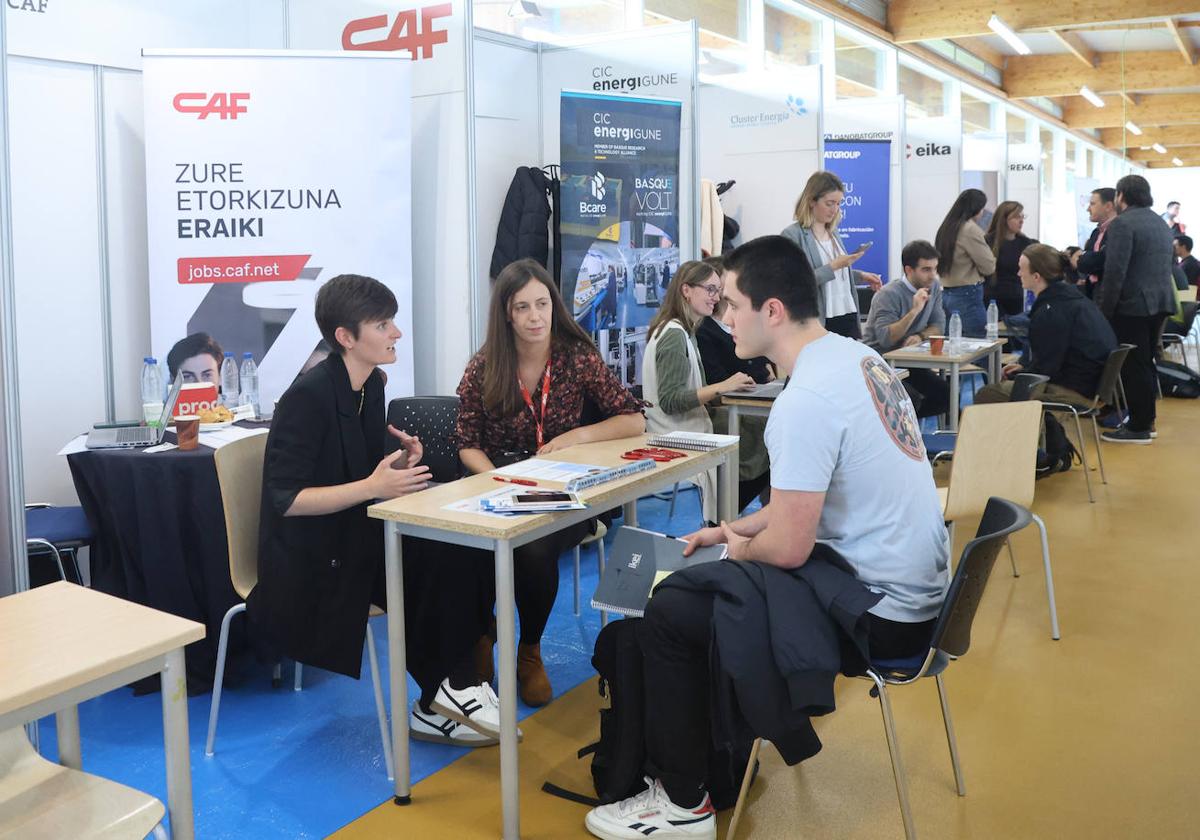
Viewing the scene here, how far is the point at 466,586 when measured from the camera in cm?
271

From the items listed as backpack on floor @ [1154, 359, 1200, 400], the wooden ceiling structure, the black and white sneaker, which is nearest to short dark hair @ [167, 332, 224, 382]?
the black and white sneaker

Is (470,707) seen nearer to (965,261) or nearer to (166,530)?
(166,530)

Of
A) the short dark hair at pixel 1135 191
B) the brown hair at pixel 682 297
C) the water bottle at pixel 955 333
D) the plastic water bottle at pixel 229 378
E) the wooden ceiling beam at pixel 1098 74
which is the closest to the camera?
the plastic water bottle at pixel 229 378

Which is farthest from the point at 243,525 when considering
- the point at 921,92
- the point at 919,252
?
the point at 921,92

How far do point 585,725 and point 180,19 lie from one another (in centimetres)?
323

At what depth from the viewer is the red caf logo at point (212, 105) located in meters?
3.94

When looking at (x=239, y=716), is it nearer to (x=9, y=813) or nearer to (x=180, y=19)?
(x=9, y=813)

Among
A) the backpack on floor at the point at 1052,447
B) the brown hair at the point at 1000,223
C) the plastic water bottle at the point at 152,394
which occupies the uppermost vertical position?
Result: the brown hair at the point at 1000,223

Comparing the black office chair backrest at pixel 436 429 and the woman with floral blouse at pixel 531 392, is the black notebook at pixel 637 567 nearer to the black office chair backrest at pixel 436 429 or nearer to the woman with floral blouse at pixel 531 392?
the woman with floral blouse at pixel 531 392

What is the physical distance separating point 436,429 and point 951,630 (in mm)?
1815

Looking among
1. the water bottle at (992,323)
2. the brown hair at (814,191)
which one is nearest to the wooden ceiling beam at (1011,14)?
the water bottle at (992,323)

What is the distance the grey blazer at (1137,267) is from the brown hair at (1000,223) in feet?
3.59

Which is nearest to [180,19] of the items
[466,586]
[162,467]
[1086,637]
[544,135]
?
[544,135]

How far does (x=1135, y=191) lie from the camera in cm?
664
